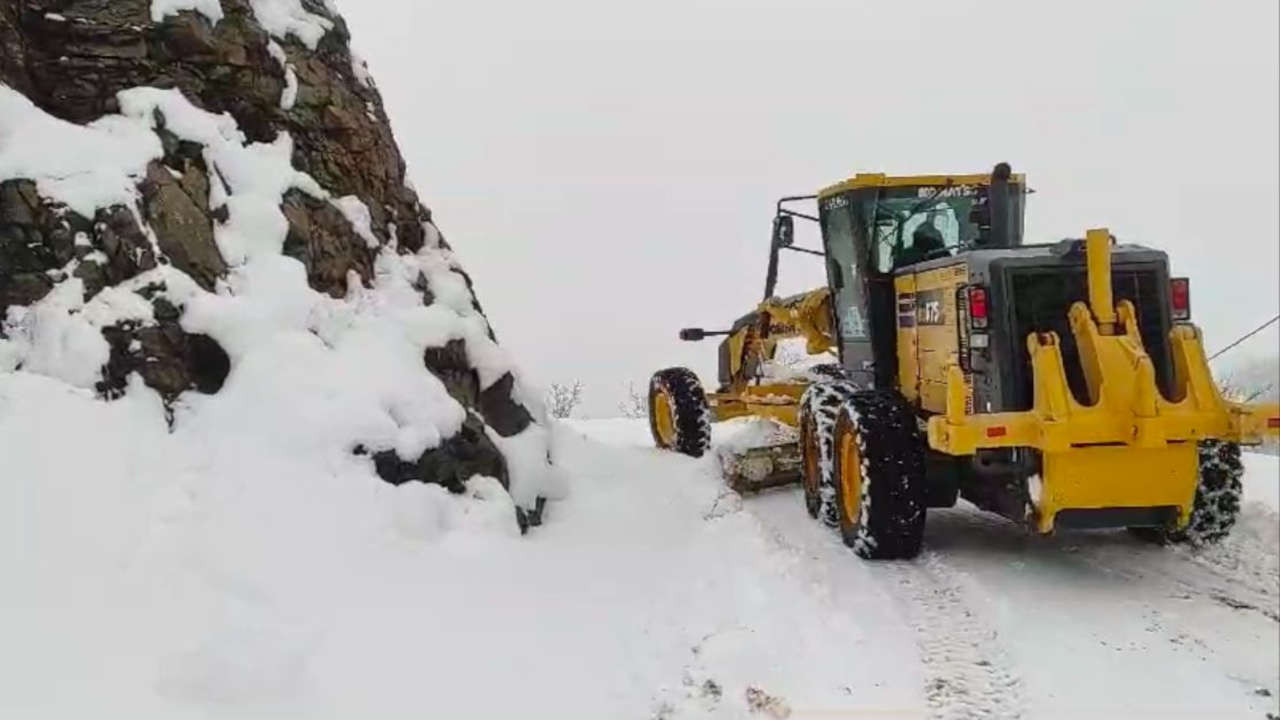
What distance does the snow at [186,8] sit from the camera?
268 inches

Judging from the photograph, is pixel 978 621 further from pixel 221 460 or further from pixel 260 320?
pixel 260 320

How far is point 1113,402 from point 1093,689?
170cm

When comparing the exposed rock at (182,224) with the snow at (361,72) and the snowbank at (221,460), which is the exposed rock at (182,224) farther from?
the snow at (361,72)

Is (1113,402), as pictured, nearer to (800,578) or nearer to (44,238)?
(800,578)

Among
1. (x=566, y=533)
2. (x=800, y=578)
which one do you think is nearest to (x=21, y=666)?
(x=566, y=533)

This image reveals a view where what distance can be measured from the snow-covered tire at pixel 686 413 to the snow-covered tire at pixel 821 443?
3024 mm

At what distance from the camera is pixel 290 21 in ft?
25.1

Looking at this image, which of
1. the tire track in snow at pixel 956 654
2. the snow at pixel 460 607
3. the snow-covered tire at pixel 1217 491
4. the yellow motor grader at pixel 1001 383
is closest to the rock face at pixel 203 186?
the snow at pixel 460 607

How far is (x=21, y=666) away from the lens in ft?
12.2

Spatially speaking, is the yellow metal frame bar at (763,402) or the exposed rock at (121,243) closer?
the exposed rock at (121,243)

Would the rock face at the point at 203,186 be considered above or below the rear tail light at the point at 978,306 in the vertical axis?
above

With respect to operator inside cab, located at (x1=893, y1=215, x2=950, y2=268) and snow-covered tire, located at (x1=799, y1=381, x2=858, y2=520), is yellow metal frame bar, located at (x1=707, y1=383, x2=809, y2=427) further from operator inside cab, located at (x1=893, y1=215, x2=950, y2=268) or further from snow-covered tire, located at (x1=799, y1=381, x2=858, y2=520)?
operator inside cab, located at (x1=893, y1=215, x2=950, y2=268)

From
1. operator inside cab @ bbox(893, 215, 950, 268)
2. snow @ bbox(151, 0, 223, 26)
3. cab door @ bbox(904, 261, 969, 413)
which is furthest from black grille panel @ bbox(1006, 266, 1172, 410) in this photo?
snow @ bbox(151, 0, 223, 26)

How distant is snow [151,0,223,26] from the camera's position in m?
6.81
